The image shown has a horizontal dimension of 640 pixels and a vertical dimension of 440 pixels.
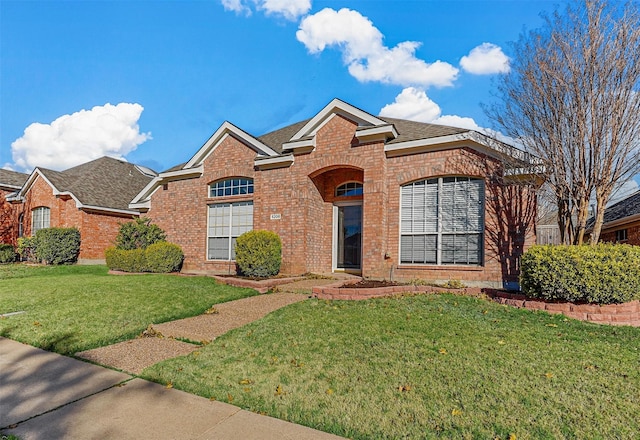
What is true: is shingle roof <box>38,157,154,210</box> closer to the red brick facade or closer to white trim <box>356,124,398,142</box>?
the red brick facade

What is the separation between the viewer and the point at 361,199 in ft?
41.2

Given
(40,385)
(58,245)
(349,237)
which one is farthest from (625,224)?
(58,245)

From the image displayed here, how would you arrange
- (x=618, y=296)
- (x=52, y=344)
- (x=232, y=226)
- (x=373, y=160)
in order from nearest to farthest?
1. (x=52, y=344)
2. (x=618, y=296)
3. (x=373, y=160)
4. (x=232, y=226)

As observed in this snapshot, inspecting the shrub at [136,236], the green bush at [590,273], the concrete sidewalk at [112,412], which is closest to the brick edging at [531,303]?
the green bush at [590,273]

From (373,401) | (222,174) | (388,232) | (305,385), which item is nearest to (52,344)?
(305,385)

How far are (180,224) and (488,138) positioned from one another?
11.7 metres

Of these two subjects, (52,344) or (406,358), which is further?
(52,344)

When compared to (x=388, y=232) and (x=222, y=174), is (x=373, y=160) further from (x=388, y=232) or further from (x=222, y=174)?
(x=222, y=174)

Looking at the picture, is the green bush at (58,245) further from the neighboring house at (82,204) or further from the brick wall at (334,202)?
the brick wall at (334,202)

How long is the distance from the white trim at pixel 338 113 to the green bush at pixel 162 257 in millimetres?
6523

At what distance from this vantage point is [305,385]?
389 centimetres

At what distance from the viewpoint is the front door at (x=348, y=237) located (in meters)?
12.7

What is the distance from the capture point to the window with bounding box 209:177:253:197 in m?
13.8

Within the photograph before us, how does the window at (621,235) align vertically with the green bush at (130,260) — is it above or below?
above
